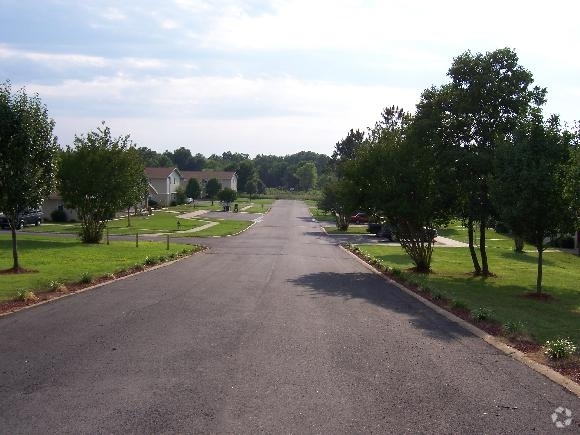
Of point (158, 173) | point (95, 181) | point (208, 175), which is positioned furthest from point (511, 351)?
point (208, 175)

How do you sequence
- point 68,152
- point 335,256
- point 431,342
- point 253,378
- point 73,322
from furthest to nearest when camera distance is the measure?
point 68,152 → point 335,256 → point 73,322 → point 431,342 → point 253,378

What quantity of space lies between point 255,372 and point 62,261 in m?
17.5

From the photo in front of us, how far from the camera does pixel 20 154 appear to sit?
766 inches

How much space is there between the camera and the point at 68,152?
35.6m

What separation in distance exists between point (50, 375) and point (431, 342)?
597 cm

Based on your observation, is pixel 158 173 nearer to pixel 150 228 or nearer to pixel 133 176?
pixel 150 228

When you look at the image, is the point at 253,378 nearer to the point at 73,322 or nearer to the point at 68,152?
the point at 73,322

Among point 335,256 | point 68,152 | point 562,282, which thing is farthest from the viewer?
point 68,152

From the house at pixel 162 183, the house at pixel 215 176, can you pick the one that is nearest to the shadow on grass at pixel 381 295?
the house at pixel 162 183

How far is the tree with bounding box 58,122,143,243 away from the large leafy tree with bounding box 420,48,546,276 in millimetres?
18751

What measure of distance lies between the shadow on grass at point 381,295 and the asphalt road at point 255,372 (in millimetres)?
109

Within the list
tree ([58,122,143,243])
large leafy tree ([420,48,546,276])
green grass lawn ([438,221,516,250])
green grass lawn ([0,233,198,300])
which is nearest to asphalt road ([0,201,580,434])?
green grass lawn ([0,233,198,300])

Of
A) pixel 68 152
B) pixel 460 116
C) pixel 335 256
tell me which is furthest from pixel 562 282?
pixel 68 152

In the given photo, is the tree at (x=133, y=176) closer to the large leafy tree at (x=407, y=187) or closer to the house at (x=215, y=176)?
the large leafy tree at (x=407, y=187)
